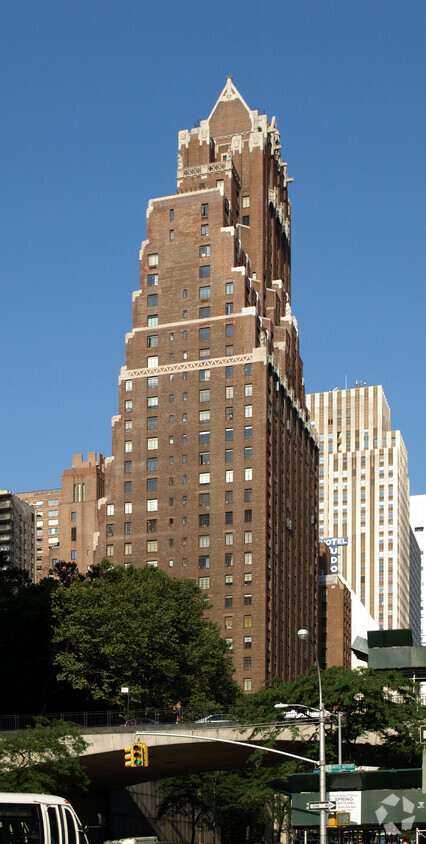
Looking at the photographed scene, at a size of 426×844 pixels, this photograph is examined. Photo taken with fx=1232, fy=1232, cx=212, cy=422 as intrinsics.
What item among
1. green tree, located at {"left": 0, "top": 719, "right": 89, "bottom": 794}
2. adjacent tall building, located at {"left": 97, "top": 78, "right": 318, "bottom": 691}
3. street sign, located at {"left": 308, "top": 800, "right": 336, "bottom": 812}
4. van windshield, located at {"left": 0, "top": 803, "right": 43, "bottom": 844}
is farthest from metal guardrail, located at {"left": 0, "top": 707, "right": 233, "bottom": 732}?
adjacent tall building, located at {"left": 97, "top": 78, "right": 318, "bottom": 691}

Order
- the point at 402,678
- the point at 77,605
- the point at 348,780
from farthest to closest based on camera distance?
the point at 77,605, the point at 402,678, the point at 348,780

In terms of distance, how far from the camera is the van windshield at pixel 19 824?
38.6m

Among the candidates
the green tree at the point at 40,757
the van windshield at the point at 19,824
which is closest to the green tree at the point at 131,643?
the green tree at the point at 40,757

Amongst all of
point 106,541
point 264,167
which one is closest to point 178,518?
point 106,541

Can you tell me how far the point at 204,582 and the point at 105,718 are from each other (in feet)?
190

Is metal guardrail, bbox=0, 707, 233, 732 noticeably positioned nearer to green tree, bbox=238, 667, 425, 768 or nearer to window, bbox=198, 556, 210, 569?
green tree, bbox=238, 667, 425, 768

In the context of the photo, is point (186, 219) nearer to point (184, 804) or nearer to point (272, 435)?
point (272, 435)

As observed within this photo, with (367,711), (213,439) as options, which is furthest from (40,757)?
(213,439)

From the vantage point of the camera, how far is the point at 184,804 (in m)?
104

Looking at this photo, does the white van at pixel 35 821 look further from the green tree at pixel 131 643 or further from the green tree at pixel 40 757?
the green tree at pixel 131 643

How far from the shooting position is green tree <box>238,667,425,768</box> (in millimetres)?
69250

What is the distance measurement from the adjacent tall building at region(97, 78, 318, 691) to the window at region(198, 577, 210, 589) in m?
0.19

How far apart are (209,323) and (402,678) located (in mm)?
81992

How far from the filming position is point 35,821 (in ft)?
129
